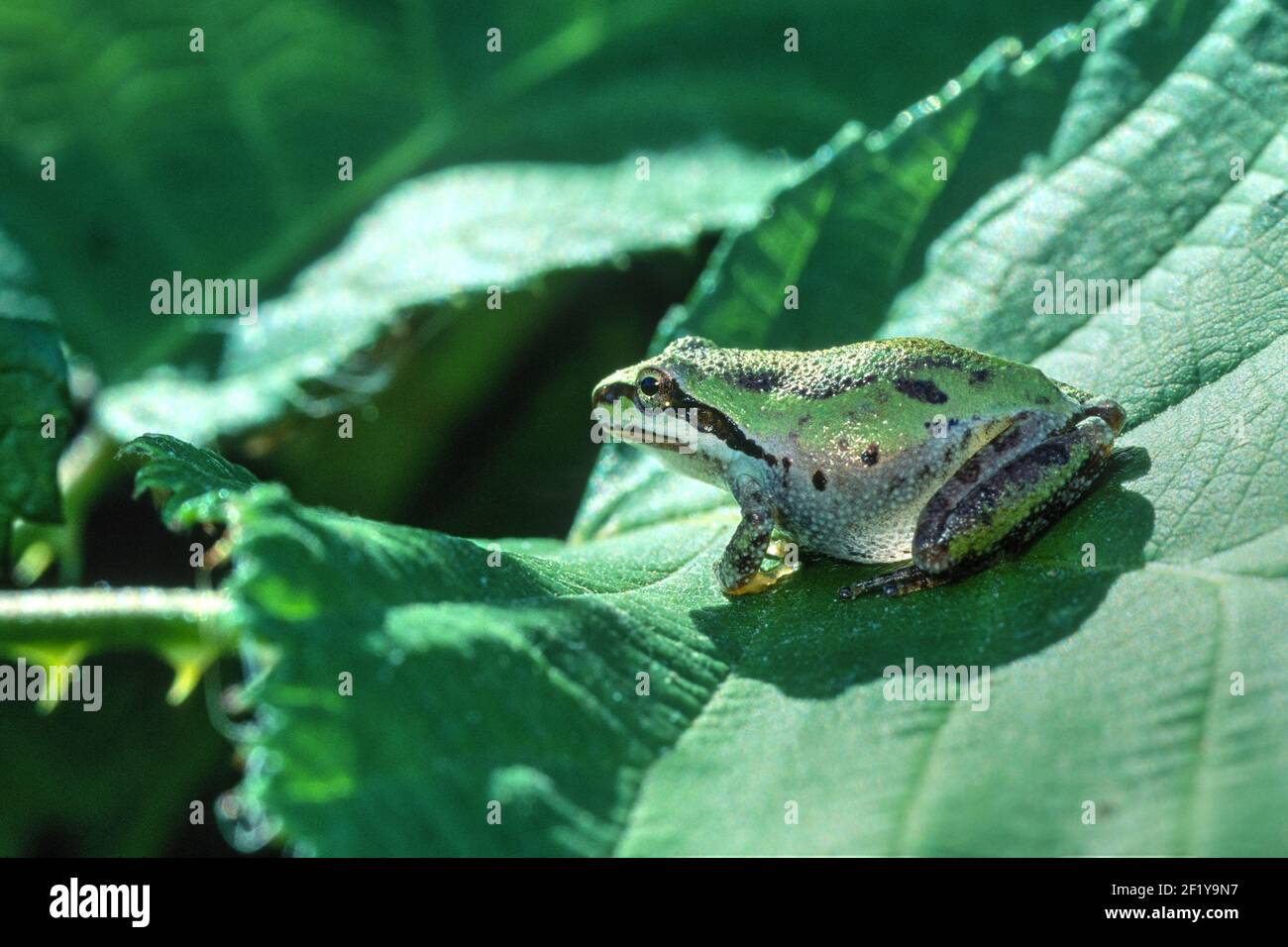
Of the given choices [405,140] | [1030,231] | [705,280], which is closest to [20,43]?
[405,140]

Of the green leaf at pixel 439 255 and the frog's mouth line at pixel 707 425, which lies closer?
the frog's mouth line at pixel 707 425

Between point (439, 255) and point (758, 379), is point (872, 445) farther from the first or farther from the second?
point (439, 255)

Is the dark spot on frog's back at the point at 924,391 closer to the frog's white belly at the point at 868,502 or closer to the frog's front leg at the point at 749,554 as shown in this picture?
the frog's white belly at the point at 868,502

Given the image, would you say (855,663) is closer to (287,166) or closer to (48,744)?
(48,744)

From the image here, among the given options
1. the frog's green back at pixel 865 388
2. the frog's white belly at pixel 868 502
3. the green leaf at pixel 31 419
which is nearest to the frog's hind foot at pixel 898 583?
the frog's white belly at pixel 868 502

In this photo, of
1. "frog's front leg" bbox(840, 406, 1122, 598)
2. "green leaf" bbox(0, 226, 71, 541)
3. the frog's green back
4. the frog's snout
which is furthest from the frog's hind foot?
"green leaf" bbox(0, 226, 71, 541)

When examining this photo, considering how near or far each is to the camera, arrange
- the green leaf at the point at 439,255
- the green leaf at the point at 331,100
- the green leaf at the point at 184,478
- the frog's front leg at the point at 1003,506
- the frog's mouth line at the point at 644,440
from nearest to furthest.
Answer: the green leaf at the point at 184,478, the frog's front leg at the point at 1003,506, the frog's mouth line at the point at 644,440, the green leaf at the point at 439,255, the green leaf at the point at 331,100
